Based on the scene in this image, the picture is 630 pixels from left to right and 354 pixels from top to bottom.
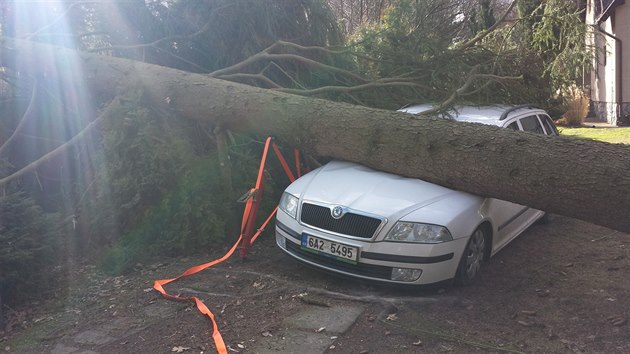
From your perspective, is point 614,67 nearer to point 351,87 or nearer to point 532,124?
point 532,124

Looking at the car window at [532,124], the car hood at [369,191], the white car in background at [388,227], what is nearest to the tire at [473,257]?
the white car in background at [388,227]

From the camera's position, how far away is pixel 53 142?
7062 mm

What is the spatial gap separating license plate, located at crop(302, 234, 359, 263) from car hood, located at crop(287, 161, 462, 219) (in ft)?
1.03

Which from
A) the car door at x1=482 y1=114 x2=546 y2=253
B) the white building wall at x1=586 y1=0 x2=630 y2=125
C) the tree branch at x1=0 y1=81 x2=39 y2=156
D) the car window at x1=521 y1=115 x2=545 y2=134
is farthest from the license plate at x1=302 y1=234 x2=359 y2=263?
the white building wall at x1=586 y1=0 x2=630 y2=125

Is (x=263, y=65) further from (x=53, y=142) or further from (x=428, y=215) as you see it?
(x=428, y=215)

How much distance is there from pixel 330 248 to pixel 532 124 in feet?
10.7

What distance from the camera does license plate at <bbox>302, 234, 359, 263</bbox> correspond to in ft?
14.0

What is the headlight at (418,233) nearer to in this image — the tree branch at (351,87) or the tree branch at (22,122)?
the tree branch at (351,87)

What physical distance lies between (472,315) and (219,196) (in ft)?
9.69

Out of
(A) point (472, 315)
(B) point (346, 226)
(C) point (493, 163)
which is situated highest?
(C) point (493, 163)

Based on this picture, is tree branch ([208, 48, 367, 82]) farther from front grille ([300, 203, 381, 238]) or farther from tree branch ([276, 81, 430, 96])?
front grille ([300, 203, 381, 238])

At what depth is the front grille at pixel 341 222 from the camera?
4.25m

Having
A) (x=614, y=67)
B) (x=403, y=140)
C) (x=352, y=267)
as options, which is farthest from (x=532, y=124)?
(x=614, y=67)

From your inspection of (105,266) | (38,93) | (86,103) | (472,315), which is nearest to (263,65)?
(86,103)
